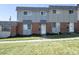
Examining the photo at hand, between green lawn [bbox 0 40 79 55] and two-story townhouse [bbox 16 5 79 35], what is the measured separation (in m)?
0.19

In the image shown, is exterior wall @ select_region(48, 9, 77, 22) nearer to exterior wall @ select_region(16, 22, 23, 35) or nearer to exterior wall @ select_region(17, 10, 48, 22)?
exterior wall @ select_region(17, 10, 48, 22)

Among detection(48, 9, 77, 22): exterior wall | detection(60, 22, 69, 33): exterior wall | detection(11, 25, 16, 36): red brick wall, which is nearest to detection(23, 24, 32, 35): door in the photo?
detection(11, 25, 16, 36): red brick wall

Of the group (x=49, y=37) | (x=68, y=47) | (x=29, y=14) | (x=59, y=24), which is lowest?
(x=68, y=47)

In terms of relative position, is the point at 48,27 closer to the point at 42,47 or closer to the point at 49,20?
the point at 49,20

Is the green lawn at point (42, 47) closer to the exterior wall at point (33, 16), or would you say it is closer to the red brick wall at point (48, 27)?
the red brick wall at point (48, 27)

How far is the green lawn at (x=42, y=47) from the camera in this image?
2072mm

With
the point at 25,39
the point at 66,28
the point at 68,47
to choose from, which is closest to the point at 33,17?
the point at 25,39

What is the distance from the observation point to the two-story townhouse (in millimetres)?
2064

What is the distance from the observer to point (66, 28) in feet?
7.02

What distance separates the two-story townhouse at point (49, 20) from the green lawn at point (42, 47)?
0.19m

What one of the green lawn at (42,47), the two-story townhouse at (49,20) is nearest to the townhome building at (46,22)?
the two-story townhouse at (49,20)
